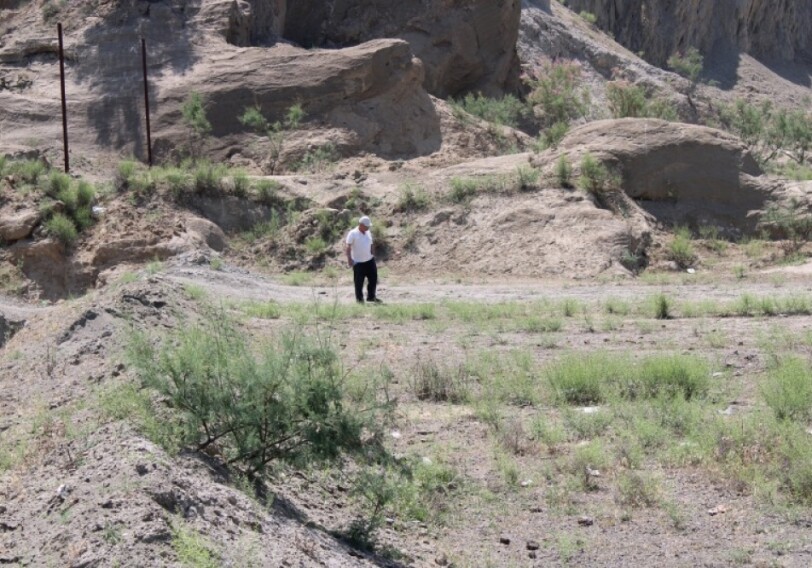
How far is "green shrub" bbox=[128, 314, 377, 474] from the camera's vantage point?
8508 millimetres

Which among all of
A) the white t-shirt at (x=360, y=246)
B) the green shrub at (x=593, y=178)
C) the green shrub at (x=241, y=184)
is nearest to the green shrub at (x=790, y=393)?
the white t-shirt at (x=360, y=246)

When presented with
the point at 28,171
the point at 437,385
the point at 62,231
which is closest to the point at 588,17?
the point at 28,171

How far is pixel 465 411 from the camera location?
11.7 metres

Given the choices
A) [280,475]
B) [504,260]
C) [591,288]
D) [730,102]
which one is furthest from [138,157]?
[730,102]

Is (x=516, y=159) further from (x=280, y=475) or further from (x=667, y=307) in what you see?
(x=280, y=475)

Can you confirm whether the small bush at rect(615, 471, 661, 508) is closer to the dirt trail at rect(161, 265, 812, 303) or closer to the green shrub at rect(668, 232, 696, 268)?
the dirt trail at rect(161, 265, 812, 303)

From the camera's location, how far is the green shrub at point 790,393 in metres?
10.9

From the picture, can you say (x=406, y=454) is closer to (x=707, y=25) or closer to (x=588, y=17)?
(x=588, y=17)

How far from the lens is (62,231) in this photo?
2406 centimetres

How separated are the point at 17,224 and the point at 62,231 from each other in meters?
0.85

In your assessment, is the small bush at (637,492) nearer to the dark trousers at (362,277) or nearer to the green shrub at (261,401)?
the green shrub at (261,401)

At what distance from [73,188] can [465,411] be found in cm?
1540

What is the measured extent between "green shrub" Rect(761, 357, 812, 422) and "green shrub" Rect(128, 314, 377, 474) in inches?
156

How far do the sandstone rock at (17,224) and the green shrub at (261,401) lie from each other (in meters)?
16.2
